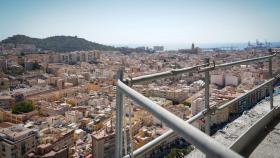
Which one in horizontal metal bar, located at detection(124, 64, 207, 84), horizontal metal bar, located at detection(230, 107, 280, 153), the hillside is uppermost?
the hillside

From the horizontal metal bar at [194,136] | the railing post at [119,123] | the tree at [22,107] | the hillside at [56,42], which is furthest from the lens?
the hillside at [56,42]

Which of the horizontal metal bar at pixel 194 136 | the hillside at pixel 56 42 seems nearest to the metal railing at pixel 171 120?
the horizontal metal bar at pixel 194 136

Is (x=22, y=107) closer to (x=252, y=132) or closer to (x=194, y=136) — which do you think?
(x=252, y=132)

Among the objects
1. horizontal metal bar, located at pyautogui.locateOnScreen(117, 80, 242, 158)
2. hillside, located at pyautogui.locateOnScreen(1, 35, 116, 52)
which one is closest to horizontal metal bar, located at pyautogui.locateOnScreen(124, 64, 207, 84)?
horizontal metal bar, located at pyautogui.locateOnScreen(117, 80, 242, 158)

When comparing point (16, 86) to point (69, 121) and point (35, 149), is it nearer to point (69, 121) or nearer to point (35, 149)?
point (69, 121)

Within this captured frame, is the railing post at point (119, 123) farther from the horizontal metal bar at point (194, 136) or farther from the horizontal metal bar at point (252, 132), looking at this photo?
the horizontal metal bar at point (252, 132)

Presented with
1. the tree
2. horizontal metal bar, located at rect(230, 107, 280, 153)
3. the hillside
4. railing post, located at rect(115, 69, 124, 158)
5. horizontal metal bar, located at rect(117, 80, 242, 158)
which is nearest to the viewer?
horizontal metal bar, located at rect(117, 80, 242, 158)

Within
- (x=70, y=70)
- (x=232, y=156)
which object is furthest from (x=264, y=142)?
(x=70, y=70)

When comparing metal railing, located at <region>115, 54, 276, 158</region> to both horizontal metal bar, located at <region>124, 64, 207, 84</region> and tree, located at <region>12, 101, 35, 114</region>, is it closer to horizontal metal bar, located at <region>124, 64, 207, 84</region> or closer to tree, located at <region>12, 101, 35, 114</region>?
horizontal metal bar, located at <region>124, 64, 207, 84</region>
